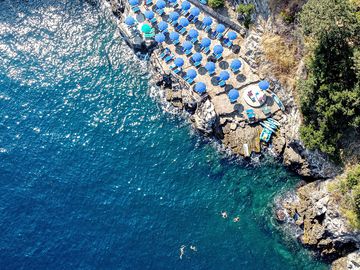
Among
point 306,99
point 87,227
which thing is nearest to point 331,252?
point 306,99

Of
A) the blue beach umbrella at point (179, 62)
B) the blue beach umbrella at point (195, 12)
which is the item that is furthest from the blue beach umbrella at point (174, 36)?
the blue beach umbrella at point (195, 12)

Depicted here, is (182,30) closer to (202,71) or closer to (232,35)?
(202,71)

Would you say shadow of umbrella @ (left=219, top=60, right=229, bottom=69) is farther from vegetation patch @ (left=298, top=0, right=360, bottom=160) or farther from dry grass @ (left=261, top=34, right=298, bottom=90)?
vegetation patch @ (left=298, top=0, right=360, bottom=160)

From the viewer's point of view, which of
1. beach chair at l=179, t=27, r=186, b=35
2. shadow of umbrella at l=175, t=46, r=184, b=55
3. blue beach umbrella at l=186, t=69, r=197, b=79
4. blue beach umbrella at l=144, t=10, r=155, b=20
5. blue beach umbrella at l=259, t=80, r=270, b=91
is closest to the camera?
blue beach umbrella at l=259, t=80, r=270, b=91

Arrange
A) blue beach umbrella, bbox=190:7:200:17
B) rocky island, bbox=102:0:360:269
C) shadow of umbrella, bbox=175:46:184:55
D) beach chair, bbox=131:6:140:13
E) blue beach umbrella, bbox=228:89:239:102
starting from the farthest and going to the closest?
beach chair, bbox=131:6:140:13, shadow of umbrella, bbox=175:46:184:55, blue beach umbrella, bbox=190:7:200:17, blue beach umbrella, bbox=228:89:239:102, rocky island, bbox=102:0:360:269

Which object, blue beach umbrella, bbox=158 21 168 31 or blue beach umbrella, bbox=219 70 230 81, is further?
blue beach umbrella, bbox=158 21 168 31

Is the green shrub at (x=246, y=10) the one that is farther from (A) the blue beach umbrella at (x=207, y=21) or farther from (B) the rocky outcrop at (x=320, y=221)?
(B) the rocky outcrop at (x=320, y=221)

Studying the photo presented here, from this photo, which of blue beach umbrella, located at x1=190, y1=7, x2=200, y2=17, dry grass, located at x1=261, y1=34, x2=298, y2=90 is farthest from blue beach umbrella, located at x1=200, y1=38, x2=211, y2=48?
dry grass, located at x1=261, y1=34, x2=298, y2=90
